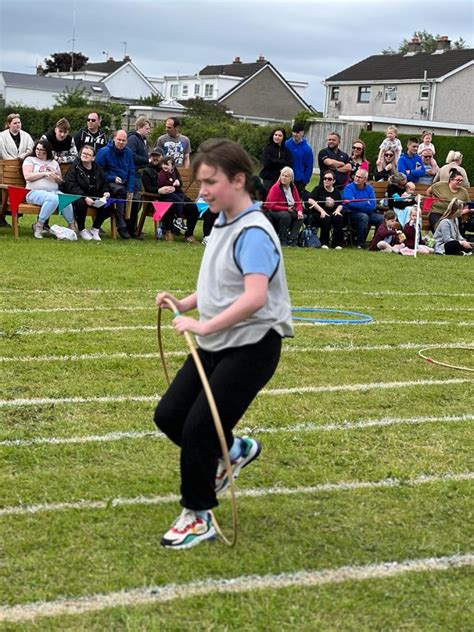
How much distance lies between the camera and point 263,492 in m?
5.00

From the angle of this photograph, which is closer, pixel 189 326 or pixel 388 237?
pixel 189 326

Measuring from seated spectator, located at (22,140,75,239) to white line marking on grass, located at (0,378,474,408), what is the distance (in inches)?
331

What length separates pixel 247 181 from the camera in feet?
13.7

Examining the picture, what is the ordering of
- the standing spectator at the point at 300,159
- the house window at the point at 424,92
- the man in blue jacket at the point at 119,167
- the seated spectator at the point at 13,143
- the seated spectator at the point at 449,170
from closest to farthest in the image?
the man in blue jacket at the point at 119,167 < the seated spectator at the point at 13,143 < the standing spectator at the point at 300,159 < the seated spectator at the point at 449,170 < the house window at the point at 424,92

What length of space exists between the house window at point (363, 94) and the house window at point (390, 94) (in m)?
1.73

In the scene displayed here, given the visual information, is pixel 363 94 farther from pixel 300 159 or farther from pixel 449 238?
pixel 449 238

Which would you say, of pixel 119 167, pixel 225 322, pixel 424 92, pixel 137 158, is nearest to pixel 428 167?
pixel 137 158

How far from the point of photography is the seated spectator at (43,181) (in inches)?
572

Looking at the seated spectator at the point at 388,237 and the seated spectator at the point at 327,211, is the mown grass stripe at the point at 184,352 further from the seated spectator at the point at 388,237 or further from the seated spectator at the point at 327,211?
the seated spectator at the point at 388,237

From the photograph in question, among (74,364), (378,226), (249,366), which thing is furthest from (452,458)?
(378,226)

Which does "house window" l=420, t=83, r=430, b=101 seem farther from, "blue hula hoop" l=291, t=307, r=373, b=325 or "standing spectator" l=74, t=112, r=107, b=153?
"blue hula hoop" l=291, t=307, r=373, b=325

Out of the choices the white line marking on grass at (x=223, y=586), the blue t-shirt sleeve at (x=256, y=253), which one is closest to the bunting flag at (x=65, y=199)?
the blue t-shirt sleeve at (x=256, y=253)

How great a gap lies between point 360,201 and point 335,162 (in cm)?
107

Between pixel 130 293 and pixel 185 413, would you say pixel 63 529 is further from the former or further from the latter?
pixel 130 293
